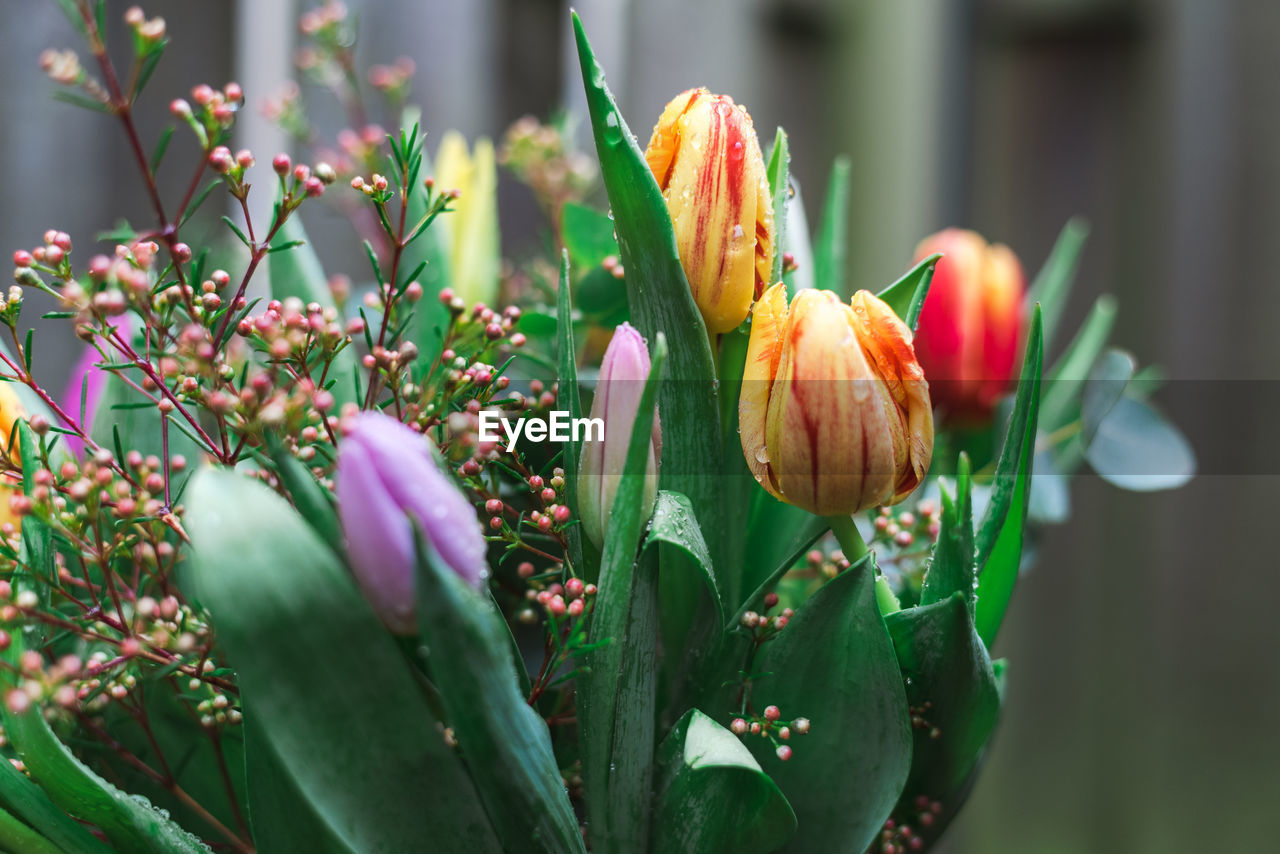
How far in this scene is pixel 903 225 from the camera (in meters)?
1.04

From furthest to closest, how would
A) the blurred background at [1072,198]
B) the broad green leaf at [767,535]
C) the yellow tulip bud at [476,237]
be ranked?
1. the blurred background at [1072,198]
2. the yellow tulip bud at [476,237]
3. the broad green leaf at [767,535]

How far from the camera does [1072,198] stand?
102 centimetres

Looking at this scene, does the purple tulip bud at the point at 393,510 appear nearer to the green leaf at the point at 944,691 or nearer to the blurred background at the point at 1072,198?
the green leaf at the point at 944,691

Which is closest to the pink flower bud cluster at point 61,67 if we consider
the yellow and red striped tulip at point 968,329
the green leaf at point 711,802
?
the green leaf at point 711,802

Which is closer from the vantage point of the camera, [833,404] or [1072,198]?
[833,404]

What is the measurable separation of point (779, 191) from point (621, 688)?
0.14m

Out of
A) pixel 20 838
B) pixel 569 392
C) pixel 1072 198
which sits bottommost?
pixel 20 838

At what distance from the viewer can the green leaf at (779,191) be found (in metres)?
0.24

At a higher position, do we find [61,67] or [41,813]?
[61,67]

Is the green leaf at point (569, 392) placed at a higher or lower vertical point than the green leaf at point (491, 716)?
higher

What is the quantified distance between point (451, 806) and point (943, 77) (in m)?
1.06

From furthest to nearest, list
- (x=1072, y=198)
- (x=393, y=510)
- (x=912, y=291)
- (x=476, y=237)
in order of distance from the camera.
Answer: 1. (x=1072, y=198)
2. (x=476, y=237)
3. (x=912, y=291)
4. (x=393, y=510)

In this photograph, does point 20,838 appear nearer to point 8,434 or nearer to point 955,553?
point 8,434

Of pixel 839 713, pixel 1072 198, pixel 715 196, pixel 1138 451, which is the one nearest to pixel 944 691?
pixel 839 713
